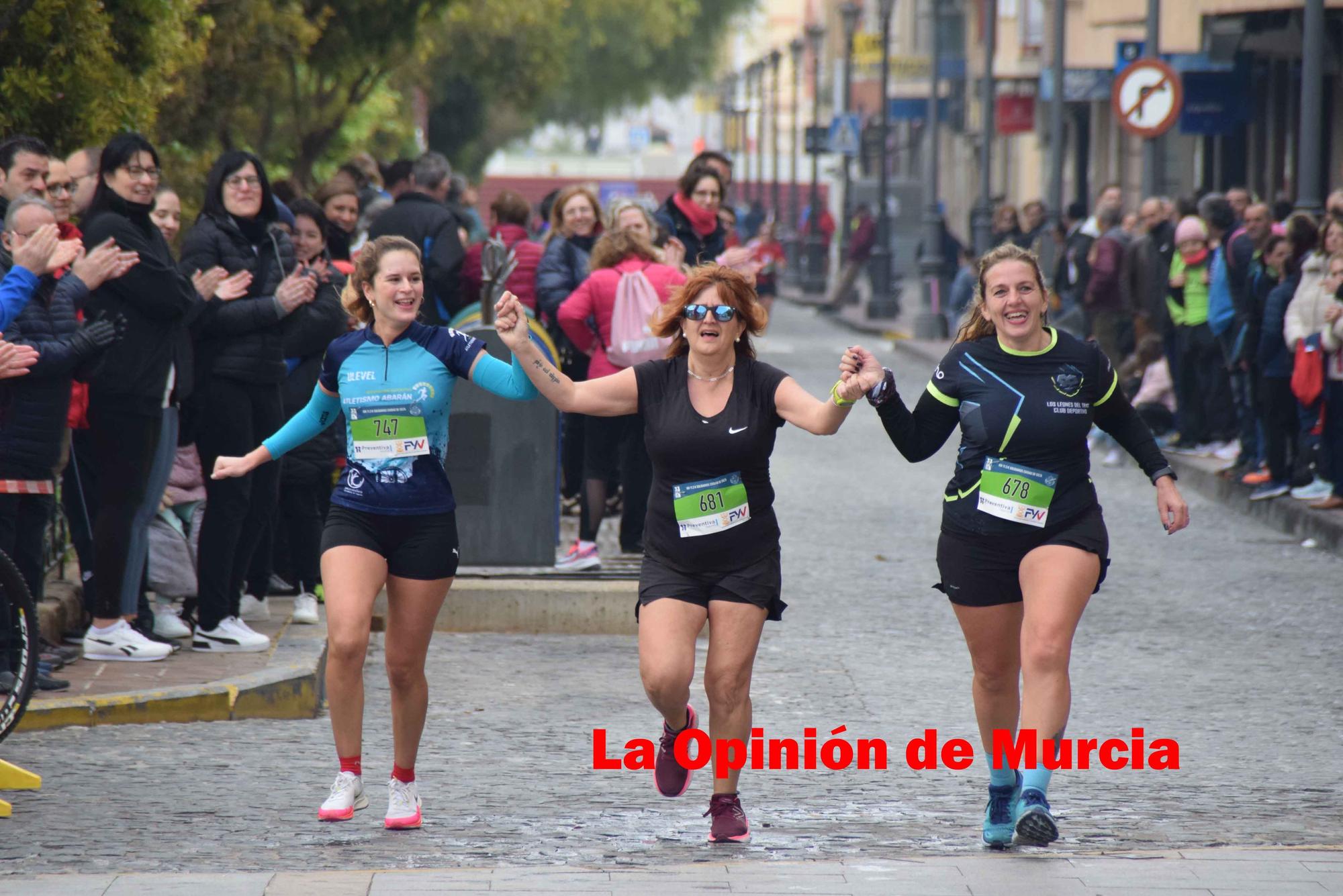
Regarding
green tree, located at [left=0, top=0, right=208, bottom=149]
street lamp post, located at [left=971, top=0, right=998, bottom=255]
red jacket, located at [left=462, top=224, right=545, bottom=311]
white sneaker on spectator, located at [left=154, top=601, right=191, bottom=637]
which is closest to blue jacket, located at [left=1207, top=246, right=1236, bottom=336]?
red jacket, located at [left=462, top=224, right=545, bottom=311]

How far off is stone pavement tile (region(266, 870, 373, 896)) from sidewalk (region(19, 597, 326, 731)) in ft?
7.16

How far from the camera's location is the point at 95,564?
8164 millimetres

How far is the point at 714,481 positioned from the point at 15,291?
2603 mm

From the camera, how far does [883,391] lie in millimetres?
5926

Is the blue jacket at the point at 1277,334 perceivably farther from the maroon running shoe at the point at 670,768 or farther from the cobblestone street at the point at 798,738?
the maroon running shoe at the point at 670,768

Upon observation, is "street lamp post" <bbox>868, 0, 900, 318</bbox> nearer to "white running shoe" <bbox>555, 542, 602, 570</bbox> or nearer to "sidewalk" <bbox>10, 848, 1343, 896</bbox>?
"white running shoe" <bbox>555, 542, 602, 570</bbox>

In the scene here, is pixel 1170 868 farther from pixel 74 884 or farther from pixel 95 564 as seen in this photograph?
pixel 95 564

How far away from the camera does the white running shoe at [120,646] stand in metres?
8.24

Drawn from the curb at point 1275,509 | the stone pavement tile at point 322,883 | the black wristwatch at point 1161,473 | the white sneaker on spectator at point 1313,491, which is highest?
the black wristwatch at point 1161,473

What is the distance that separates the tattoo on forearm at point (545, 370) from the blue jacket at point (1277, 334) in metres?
8.04

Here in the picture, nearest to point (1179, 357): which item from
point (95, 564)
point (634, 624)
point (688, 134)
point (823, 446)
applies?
point (823, 446)

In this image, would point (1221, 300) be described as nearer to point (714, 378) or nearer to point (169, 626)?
point (169, 626)

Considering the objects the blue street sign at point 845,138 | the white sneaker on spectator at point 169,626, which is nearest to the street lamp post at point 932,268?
the blue street sign at point 845,138

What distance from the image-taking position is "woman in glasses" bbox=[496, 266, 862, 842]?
609 centimetres
